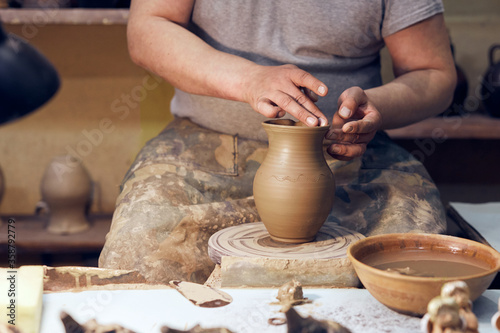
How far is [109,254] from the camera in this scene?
132cm

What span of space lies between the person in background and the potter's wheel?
0.41 feet

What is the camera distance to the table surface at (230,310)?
923 millimetres

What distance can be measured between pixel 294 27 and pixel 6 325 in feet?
3.66

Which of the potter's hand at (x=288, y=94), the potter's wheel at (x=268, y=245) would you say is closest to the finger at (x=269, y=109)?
the potter's hand at (x=288, y=94)

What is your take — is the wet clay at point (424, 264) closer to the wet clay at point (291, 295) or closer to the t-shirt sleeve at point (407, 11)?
the wet clay at point (291, 295)

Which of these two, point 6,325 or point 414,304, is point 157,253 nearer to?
point 6,325

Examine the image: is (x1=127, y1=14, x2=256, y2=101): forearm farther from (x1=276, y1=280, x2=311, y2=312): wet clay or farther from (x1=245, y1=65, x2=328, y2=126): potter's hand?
(x1=276, y1=280, x2=311, y2=312): wet clay

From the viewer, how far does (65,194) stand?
2572 mm

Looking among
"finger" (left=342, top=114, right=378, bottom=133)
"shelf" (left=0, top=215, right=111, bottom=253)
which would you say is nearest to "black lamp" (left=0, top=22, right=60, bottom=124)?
"finger" (left=342, top=114, right=378, bottom=133)

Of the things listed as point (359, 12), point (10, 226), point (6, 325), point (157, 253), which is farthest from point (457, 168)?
point (6, 325)

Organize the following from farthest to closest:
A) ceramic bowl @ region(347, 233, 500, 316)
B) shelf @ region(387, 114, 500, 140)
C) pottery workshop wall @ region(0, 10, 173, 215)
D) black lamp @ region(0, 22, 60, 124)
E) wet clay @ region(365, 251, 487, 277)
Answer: pottery workshop wall @ region(0, 10, 173, 215) < shelf @ region(387, 114, 500, 140) < wet clay @ region(365, 251, 487, 277) < ceramic bowl @ region(347, 233, 500, 316) < black lamp @ region(0, 22, 60, 124)

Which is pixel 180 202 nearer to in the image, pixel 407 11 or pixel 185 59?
pixel 185 59

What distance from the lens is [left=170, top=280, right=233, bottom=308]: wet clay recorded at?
1006mm

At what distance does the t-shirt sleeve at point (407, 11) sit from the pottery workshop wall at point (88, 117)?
144 centimetres
